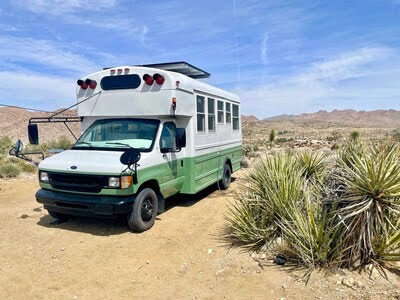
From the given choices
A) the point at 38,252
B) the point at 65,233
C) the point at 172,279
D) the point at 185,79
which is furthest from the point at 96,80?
the point at 172,279

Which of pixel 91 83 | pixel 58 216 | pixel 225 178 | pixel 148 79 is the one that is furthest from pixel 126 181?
pixel 225 178

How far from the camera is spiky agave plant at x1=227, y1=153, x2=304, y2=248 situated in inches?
210

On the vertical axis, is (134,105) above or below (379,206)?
above

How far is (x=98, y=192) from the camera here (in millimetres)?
5910

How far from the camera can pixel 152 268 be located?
493cm

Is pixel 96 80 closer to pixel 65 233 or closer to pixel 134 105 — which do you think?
pixel 134 105

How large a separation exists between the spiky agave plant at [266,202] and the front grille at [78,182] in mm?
2349

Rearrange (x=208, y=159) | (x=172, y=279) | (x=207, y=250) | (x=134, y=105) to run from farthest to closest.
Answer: (x=208, y=159) → (x=134, y=105) → (x=207, y=250) → (x=172, y=279)

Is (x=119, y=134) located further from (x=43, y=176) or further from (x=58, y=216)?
(x=58, y=216)

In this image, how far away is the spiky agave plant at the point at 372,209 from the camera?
4.38m

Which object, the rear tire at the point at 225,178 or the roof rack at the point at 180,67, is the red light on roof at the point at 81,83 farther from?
the rear tire at the point at 225,178

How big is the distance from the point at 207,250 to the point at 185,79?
384 cm

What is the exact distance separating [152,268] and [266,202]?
6.64ft

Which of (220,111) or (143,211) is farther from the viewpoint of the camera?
(220,111)
